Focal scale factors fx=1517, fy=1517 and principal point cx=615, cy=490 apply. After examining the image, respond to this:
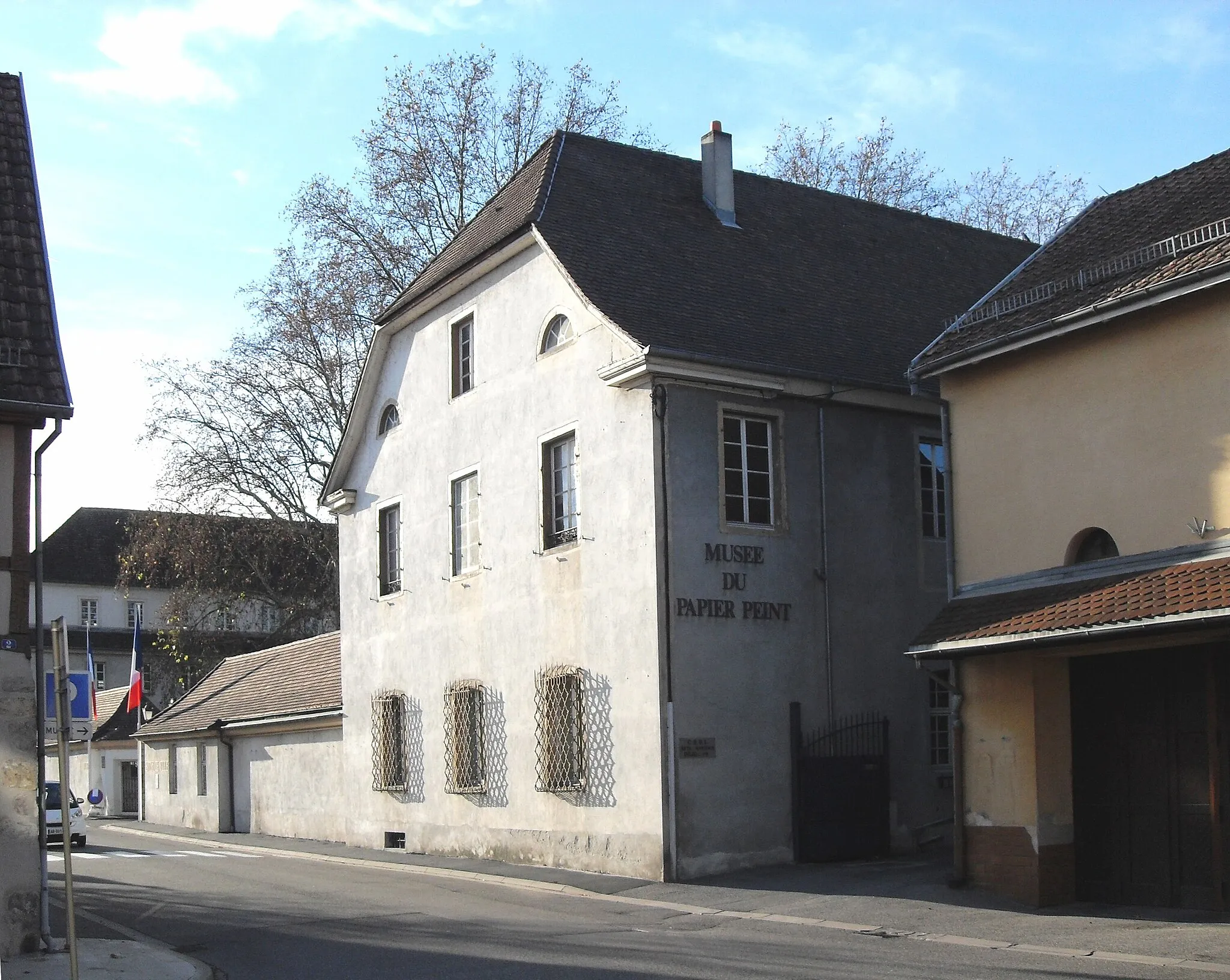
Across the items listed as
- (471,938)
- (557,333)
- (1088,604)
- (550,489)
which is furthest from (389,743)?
(1088,604)

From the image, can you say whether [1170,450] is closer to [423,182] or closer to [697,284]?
[697,284]

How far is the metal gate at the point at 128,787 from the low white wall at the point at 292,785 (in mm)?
14373

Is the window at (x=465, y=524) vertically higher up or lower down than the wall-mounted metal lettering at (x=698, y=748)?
higher up

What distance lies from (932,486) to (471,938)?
1080cm

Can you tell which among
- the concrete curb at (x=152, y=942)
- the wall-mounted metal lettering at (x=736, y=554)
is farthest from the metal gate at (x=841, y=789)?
the concrete curb at (x=152, y=942)

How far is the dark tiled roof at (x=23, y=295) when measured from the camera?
12.9 meters

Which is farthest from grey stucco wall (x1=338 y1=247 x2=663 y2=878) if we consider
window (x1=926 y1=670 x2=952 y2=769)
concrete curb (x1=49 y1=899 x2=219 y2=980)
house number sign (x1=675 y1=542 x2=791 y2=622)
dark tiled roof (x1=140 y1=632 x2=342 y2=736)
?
concrete curb (x1=49 y1=899 x2=219 y2=980)

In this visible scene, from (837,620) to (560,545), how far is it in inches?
155

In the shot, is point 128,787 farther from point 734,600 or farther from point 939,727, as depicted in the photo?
point 734,600

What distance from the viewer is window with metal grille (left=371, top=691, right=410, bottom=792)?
83.8 feet

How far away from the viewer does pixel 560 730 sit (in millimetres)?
20688

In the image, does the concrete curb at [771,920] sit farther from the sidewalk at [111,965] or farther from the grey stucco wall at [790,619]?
the grey stucco wall at [790,619]

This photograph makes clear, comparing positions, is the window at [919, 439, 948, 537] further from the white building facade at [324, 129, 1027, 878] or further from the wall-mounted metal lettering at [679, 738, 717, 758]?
the wall-mounted metal lettering at [679, 738, 717, 758]

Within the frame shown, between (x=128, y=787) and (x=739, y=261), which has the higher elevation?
(x=739, y=261)
